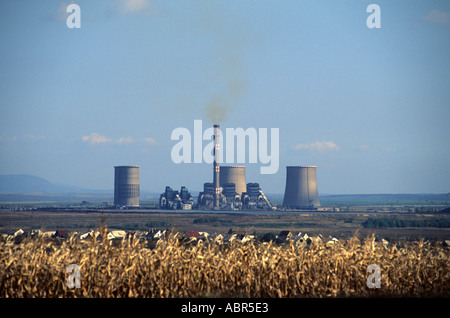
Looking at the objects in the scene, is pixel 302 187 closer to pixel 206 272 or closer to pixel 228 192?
pixel 228 192

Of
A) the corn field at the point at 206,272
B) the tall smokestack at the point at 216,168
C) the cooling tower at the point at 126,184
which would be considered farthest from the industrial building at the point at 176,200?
the corn field at the point at 206,272

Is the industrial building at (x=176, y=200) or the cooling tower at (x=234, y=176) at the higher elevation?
the cooling tower at (x=234, y=176)

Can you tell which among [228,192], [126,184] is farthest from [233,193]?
[126,184]

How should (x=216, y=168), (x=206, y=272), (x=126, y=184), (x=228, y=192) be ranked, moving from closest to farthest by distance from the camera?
1. (x=206, y=272)
2. (x=216, y=168)
3. (x=228, y=192)
4. (x=126, y=184)

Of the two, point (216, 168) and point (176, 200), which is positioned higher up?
point (216, 168)

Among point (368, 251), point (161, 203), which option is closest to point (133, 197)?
point (161, 203)

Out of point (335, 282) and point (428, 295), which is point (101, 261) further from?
point (428, 295)

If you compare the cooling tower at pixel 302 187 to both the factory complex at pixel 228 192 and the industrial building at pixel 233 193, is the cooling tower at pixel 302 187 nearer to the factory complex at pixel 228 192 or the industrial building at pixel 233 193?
the factory complex at pixel 228 192
